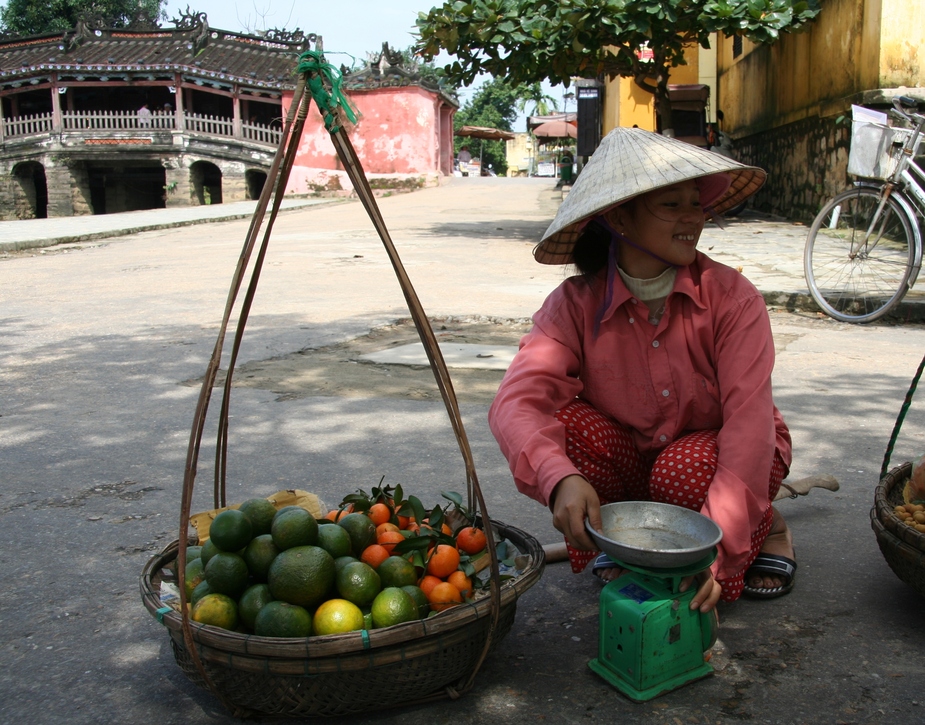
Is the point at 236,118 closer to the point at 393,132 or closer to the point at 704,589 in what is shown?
the point at 393,132

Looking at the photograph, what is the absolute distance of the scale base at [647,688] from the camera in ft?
4.96

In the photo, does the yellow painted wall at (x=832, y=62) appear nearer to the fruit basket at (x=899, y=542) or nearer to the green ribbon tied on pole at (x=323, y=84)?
the fruit basket at (x=899, y=542)

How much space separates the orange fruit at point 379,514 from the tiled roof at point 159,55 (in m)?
23.8

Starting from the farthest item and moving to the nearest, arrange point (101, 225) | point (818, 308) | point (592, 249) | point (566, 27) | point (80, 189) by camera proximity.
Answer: point (80, 189), point (101, 225), point (566, 27), point (818, 308), point (592, 249)

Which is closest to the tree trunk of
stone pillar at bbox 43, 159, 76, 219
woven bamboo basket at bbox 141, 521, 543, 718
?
woven bamboo basket at bbox 141, 521, 543, 718

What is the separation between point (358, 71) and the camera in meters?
24.1

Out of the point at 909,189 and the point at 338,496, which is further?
the point at 909,189

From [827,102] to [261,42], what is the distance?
21.8m

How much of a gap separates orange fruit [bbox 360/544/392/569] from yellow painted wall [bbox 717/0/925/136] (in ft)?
25.6

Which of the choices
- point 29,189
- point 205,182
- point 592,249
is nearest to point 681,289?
point 592,249

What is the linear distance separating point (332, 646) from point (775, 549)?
1140 mm

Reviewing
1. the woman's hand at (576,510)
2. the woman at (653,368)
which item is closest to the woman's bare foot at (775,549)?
the woman at (653,368)

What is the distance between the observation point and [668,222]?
180 centimetres

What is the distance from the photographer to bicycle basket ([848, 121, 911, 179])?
452 cm
